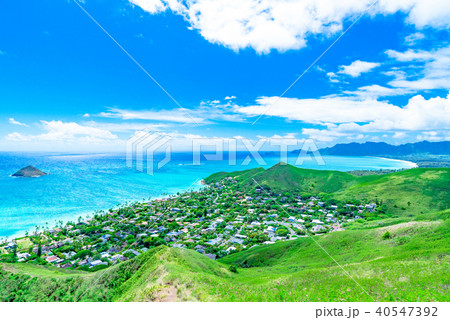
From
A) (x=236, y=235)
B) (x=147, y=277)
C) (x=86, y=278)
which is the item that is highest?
(x=147, y=277)

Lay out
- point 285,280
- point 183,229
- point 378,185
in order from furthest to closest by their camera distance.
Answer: point 378,185
point 183,229
point 285,280

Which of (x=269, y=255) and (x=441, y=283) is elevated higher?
(x=441, y=283)

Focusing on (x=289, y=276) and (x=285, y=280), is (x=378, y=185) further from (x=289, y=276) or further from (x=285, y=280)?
(x=285, y=280)

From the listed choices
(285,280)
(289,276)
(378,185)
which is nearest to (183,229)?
(289,276)

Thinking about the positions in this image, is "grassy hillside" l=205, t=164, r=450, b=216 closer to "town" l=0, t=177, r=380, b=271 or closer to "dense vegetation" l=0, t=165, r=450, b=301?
"town" l=0, t=177, r=380, b=271

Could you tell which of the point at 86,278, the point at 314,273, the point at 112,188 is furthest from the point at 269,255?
the point at 112,188
